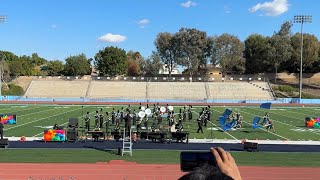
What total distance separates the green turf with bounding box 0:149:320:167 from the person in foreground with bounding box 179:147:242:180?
46.6ft

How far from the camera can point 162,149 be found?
63.9ft

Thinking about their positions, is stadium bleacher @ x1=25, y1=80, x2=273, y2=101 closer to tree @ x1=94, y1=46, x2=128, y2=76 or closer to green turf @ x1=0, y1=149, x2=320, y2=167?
tree @ x1=94, y1=46, x2=128, y2=76

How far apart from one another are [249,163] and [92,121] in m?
19.0

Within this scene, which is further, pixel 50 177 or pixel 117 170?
pixel 117 170

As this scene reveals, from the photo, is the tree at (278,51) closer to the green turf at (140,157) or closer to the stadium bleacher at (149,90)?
the stadium bleacher at (149,90)

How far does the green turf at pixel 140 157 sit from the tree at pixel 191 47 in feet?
251

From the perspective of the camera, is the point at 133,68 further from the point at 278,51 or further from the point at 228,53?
the point at 278,51

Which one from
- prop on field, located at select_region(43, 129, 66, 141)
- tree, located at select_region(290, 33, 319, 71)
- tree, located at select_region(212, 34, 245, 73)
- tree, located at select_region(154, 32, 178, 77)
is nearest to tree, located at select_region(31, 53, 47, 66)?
tree, located at select_region(154, 32, 178, 77)

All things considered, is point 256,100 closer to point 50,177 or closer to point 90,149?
point 90,149

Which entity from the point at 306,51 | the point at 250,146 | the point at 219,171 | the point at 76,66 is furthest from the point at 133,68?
the point at 219,171

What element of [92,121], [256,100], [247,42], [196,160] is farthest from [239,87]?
[196,160]

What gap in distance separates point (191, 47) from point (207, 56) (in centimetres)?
582

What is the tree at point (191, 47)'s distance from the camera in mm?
94562

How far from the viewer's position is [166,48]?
99.9 m
